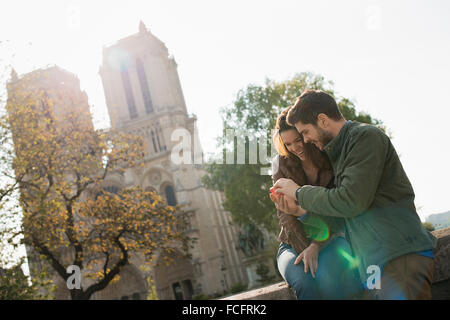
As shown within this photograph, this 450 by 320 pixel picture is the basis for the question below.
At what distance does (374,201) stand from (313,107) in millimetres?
553

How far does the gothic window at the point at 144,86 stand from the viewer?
124 ft

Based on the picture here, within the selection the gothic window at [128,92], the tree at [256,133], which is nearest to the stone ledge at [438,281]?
the tree at [256,133]

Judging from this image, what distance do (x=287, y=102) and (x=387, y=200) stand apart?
66.3 ft

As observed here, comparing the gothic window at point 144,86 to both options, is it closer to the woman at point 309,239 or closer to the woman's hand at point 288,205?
the woman at point 309,239

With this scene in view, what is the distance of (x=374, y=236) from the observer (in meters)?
1.83

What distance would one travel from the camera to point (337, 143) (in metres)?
2.04

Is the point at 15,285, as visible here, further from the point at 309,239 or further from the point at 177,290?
the point at 177,290

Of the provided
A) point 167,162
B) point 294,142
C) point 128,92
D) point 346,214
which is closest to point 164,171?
point 167,162

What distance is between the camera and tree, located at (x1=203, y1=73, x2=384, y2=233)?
21062 mm

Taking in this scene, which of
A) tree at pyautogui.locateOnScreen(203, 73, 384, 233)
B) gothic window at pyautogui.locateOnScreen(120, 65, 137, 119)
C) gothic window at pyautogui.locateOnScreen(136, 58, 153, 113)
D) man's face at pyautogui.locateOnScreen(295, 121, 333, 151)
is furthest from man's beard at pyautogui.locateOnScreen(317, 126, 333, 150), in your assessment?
gothic window at pyautogui.locateOnScreen(120, 65, 137, 119)

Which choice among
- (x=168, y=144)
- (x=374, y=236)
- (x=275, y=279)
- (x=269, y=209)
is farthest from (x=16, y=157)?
(x=168, y=144)

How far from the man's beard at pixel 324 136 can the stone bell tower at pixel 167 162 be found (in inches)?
1191

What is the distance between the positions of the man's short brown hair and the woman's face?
0.33 meters
